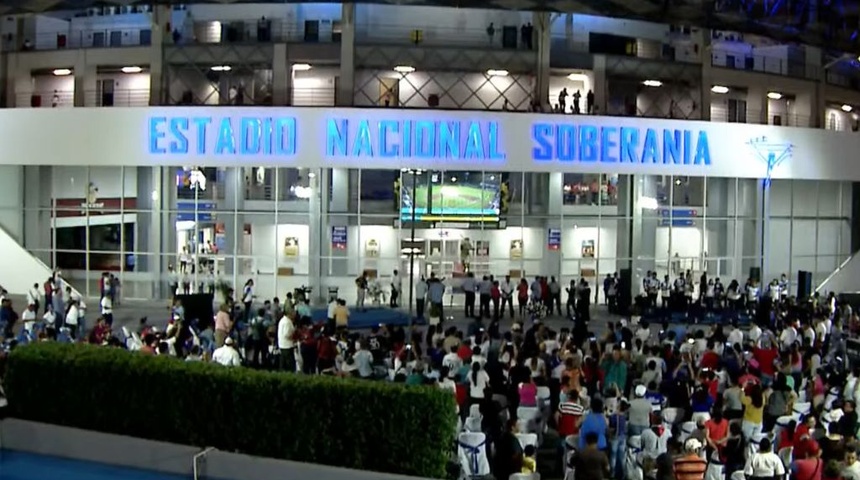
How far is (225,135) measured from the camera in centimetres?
3294

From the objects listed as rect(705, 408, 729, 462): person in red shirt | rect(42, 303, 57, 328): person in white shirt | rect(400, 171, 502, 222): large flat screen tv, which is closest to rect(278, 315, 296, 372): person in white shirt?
rect(42, 303, 57, 328): person in white shirt

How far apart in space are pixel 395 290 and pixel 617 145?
8882mm

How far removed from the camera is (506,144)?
109ft

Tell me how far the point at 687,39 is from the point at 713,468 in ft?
113

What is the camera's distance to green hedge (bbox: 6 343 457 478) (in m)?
12.7

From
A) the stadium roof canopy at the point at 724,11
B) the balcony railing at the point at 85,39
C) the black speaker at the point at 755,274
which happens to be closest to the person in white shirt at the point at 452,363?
the stadium roof canopy at the point at 724,11

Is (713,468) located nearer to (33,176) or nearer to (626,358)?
(626,358)

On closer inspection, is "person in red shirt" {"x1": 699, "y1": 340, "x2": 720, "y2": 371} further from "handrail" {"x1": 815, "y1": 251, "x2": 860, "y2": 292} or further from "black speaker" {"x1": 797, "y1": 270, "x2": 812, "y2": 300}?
"handrail" {"x1": 815, "y1": 251, "x2": 860, "y2": 292}

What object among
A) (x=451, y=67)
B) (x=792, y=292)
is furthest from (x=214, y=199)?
(x=792, y=292)

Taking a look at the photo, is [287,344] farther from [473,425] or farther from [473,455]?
[473,455]

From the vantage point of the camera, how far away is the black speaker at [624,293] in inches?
1325

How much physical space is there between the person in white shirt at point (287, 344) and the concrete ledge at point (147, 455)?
6.58 meters

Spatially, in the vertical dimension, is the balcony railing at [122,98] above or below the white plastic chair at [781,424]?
above

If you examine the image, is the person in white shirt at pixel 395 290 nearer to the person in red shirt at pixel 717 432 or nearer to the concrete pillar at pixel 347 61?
the concrete pillar at pixel 347 61
